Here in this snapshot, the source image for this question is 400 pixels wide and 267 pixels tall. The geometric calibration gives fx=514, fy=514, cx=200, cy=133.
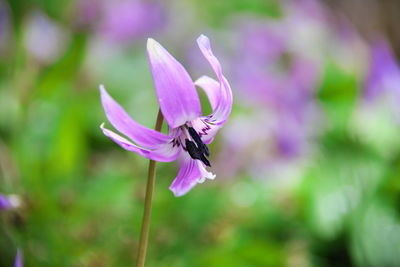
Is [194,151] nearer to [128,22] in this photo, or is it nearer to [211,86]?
[211,86]

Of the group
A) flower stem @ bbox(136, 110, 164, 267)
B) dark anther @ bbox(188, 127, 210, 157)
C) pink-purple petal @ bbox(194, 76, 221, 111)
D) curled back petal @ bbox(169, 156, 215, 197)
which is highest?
pink-purple petal @ bbox(194, 76, 221, 111)

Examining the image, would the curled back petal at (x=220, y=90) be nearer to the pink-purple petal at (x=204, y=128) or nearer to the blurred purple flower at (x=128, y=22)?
the pink-purple petal at (x=204, y=128)

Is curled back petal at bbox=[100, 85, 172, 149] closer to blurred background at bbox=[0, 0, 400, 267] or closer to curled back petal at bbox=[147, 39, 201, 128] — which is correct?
curled back petal at bbox=[147, 39, 201, 128]

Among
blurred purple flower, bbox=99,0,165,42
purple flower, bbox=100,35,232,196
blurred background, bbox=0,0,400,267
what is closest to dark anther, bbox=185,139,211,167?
purple flower, bbox=100,35,232,196

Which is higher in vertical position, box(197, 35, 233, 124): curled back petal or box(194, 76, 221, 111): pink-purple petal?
box(194, 76, 221, 111): pink-purple petal

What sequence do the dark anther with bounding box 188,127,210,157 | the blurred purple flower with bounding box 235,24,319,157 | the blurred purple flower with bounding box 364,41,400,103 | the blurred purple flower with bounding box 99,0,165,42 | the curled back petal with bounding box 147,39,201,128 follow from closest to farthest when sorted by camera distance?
the curled back petal with bounding box 147,39,201,128
the dark anther with bounding box 188,127,210,157
the blurred purple flower with bounding box 364,41,400,103
the blurred purple flower with bounding box 235,24,319,157
the blurred purple flower with bounding box 99,0,165,42

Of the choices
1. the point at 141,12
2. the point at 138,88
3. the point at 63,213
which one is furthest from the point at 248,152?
the point at 141,12

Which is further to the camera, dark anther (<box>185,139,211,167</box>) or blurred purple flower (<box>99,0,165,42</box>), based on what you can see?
blurred purple flower (<box>99,0,165,42</box>)

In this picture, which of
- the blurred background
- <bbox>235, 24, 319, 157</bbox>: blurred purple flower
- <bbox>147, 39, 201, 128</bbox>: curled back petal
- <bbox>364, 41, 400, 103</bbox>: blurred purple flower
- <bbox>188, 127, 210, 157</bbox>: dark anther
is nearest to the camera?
<bbox>147, 39, 201, 128</bbox>: curled back petal

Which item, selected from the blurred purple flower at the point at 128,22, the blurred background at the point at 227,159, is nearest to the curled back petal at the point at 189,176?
the blurred background at the point at 227,159
